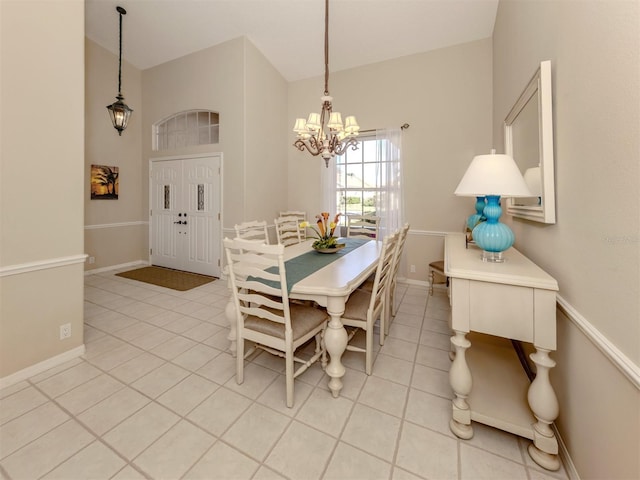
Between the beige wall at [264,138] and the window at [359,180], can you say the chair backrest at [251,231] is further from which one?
the window at [359,180]

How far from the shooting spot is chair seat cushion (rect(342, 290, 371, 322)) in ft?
6.45

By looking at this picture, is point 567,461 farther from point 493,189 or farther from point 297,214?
point 297,214

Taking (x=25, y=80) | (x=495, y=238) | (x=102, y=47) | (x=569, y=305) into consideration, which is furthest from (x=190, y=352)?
(x=102, y=47)

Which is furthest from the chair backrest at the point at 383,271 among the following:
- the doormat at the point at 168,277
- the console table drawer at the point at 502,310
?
the doormat at the point at 168,277

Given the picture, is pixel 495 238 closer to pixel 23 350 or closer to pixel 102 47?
pixel 23 350

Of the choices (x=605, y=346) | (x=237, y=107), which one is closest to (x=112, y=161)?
(x=237, y=107)

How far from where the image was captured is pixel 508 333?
1.29m

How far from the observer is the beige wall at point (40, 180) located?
5.76 feet

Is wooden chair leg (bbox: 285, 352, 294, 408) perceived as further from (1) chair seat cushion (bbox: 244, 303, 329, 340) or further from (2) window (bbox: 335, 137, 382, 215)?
(2) window (bbox: 335, 137, 382, 215)

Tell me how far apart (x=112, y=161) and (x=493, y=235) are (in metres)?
5.66

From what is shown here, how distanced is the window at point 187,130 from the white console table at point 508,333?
4.38 m

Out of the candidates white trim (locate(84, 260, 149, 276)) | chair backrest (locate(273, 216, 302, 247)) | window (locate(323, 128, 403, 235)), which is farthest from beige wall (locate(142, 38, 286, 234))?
white trim (locate(84, 260, 149, 276))

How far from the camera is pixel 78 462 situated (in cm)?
128

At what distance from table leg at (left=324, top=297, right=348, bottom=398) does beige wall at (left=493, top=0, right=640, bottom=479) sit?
1117 mm
